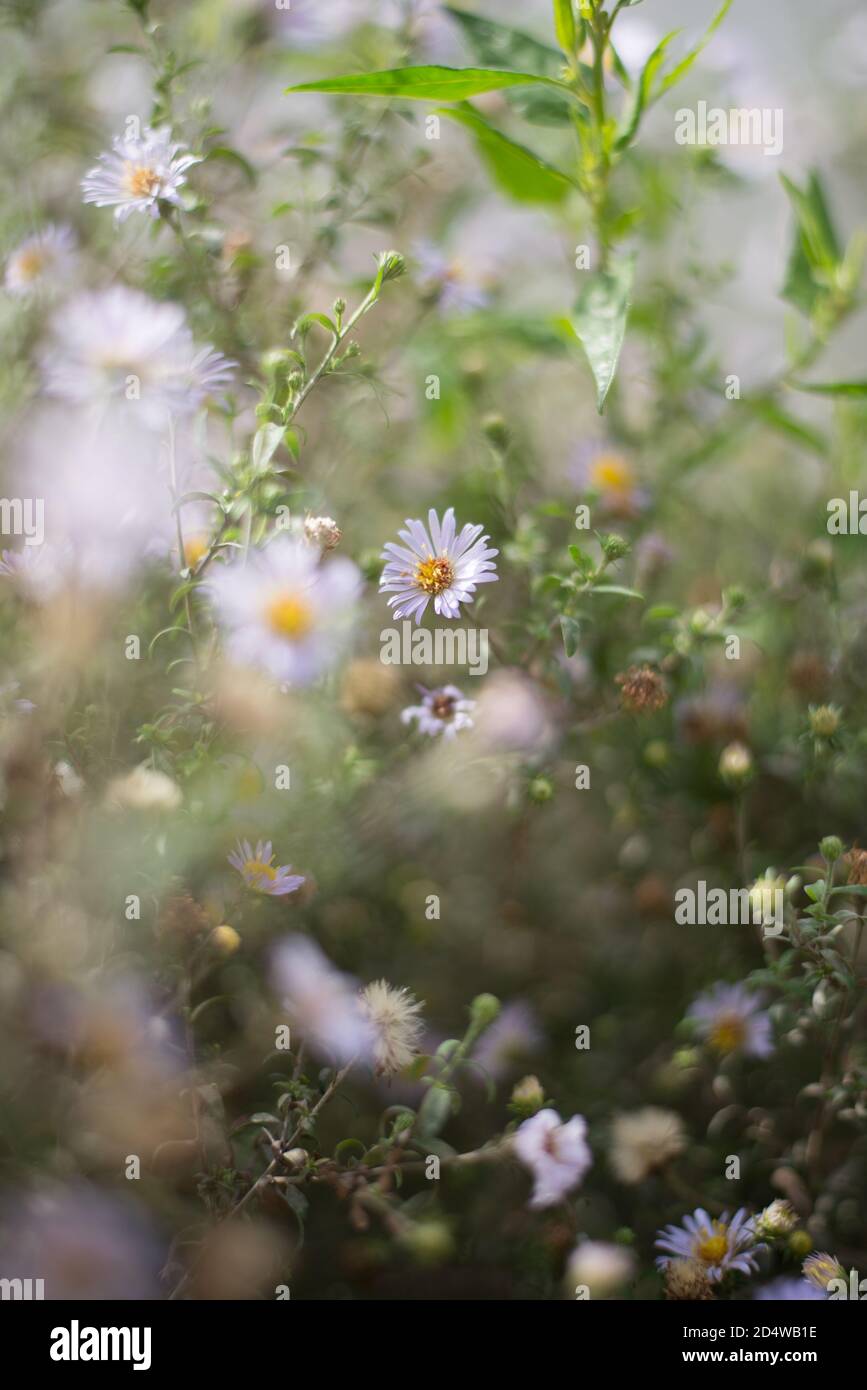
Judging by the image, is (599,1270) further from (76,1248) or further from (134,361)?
(134,361)

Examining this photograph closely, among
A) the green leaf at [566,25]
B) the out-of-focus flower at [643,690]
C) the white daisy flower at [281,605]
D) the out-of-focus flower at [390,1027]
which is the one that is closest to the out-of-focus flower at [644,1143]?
the out-of-focus flower at [390,1027]

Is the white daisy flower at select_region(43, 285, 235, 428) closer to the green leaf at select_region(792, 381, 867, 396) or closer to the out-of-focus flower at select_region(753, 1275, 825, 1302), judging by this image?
the green leaf at select_region(792, 381, 867, 396)

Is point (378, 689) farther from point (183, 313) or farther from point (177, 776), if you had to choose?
point (183, 313)

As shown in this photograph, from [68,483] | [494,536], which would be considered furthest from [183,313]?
[494,536]

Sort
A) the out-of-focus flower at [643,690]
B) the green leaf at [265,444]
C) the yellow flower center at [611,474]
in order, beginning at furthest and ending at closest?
1. the yellow flower center at [611,474]
2. the out-of-focus flower at [643,690]
3. the green leaf at [265,444]

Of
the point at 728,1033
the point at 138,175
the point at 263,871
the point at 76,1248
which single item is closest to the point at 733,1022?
the point at 728,1033

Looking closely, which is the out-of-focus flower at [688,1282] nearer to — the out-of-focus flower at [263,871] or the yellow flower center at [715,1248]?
the yellow flower center at [715,1248]
